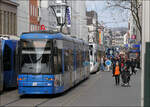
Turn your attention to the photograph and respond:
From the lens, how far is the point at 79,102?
15266mm

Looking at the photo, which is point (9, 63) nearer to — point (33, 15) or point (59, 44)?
point (59, 44)

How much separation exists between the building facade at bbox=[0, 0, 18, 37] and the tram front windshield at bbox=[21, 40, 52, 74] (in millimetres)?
26734

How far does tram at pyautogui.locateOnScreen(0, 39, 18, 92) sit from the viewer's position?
64.1ft

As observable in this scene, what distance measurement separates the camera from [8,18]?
152 ft

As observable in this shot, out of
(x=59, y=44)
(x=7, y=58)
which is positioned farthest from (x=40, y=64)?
(x=7, y=58)

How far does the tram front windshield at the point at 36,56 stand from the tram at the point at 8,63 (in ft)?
9.48

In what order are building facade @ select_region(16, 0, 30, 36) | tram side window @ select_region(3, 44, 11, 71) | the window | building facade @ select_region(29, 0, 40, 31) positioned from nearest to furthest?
1. the window
2. tram side window @ select_region(3, 44, 11, 71)
3. building facade @ select_region(16, 0, 30, 36)
4. building facade @ select_region(29, 0, 40, 31)

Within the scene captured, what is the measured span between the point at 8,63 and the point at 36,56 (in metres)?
4.35

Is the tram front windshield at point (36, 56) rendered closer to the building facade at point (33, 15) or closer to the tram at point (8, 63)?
the tram at point (8, 63)

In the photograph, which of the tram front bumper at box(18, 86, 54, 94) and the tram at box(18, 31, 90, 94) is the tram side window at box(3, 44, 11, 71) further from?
the tram front bumper at box(18, 86, 54, 94)

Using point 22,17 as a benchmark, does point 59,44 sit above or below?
below

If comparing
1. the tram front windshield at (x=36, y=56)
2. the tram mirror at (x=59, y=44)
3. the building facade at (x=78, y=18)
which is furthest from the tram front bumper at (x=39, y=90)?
→ the building facade at (x=78, y=18)

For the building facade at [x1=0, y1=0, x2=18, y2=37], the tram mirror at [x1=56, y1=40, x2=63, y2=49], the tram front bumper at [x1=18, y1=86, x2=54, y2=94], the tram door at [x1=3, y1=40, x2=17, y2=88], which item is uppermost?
the building facade at [x1=0, y1=0, x2=18, y2=37]

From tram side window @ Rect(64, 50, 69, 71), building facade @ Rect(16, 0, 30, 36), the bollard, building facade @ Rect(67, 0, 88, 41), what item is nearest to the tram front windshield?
tram side window @ Rect(64, 50, 69, 71)
